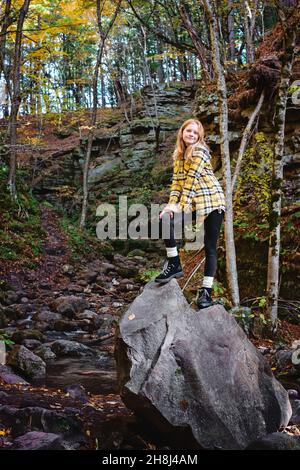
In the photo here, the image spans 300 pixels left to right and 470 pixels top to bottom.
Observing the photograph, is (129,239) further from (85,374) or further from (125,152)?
(85,374)

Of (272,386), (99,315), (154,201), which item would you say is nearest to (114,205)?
(154,201)

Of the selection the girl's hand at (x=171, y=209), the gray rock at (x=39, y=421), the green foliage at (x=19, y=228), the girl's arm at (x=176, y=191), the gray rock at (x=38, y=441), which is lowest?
the gray rock at (x=39, y=421)

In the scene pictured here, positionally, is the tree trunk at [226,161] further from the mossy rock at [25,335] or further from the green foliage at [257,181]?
the mossy rock at [25,335]

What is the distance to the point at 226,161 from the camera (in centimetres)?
801

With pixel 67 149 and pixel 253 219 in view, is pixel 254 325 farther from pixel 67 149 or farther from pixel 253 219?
pixel 67 149

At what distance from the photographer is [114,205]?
69.9 feet

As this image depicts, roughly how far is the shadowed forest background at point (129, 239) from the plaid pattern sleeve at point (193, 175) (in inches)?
104

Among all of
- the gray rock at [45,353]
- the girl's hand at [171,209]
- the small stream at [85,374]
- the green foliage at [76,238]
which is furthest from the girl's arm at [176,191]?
the green foliage at [76,238]

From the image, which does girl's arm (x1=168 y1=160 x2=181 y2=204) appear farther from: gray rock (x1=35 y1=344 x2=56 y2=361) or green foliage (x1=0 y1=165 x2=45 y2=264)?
green foliage (x1=0 y1=165 x2=45 y2=264)

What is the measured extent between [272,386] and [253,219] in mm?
5301

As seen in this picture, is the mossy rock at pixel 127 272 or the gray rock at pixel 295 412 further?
the mossy rock at pixel 127 272

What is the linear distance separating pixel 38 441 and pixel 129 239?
51.0ft

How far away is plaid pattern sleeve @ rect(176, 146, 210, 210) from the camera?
516cm

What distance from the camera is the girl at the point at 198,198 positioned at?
5.18 m
